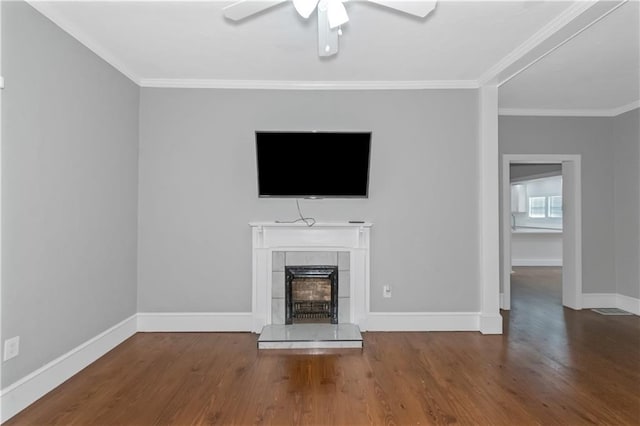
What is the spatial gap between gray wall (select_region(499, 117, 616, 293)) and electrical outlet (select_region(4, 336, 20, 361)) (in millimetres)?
5238

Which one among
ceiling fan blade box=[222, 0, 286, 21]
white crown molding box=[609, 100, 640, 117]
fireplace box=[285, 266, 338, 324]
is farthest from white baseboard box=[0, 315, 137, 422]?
white crown molding box=[609, 100, 640, 117]

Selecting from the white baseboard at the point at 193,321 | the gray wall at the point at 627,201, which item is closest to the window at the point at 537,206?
the gray wall at the point at 627,201

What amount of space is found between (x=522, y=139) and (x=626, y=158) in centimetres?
129

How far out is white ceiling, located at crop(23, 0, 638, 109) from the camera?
2414mm

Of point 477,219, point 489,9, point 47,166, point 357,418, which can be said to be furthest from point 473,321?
point 47,166

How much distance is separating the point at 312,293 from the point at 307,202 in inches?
37.8

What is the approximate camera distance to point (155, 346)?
3.23m

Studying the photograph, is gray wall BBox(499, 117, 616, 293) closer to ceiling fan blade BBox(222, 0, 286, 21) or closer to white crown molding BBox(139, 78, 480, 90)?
white crown molding BBox(139, 78, 480, 90)

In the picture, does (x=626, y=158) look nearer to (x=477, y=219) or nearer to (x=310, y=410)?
(x=477, y=219)

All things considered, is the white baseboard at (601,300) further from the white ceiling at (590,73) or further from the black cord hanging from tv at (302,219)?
the black cord hanging from tv at (302,219)

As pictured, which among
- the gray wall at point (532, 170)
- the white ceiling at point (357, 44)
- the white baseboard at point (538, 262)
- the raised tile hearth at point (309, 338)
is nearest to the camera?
the white ceiling at point (357, 44)

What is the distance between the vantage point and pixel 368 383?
2508 mm

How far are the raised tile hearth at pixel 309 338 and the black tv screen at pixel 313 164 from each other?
1336mm

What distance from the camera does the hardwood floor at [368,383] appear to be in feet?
6.93
